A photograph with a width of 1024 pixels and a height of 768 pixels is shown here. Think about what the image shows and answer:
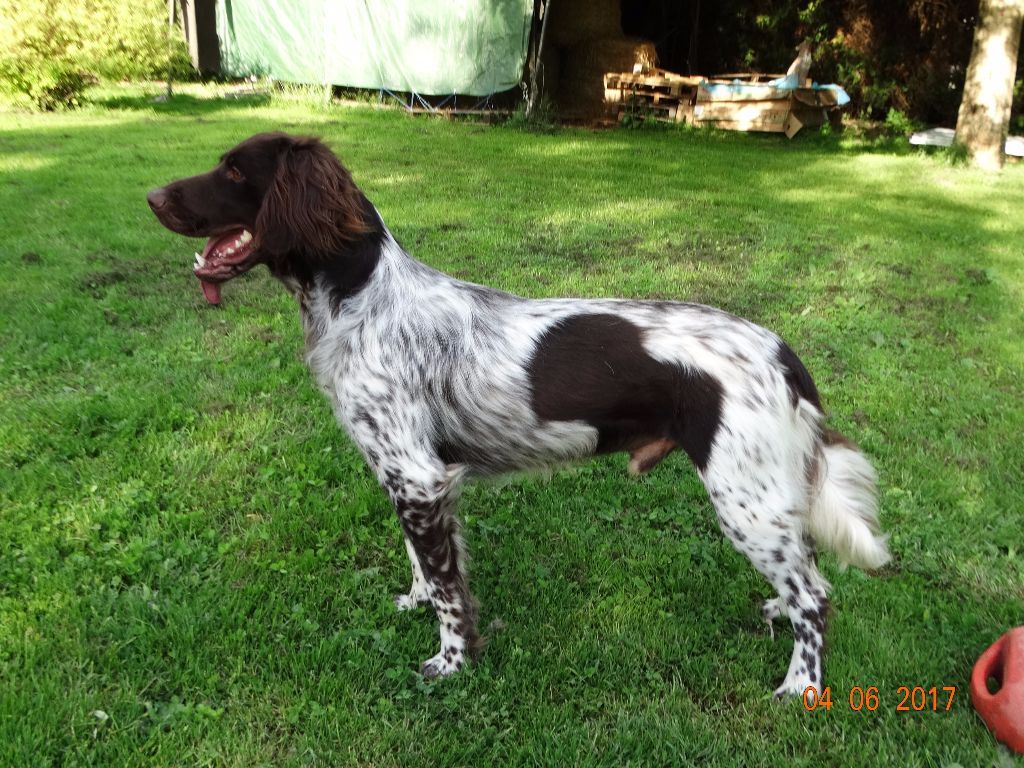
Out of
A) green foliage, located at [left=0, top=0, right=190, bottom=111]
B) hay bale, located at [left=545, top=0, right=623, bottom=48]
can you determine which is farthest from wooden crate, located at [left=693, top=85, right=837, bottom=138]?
green foliage, located at [left=0, top=0, right=190, bottom=111]

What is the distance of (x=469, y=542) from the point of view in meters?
3.52

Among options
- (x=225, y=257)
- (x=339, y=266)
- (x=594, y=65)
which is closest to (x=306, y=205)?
(x=339, y=266)

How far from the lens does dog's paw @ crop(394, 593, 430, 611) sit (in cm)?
314

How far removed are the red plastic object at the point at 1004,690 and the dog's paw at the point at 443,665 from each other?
5.83ft

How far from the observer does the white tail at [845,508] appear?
271cm

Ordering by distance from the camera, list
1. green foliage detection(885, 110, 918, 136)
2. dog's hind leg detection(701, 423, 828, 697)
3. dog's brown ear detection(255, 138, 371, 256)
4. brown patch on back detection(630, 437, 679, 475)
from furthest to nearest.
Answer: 1. green foliage detection(885, 110, 918, 136)
2. brown patch on back detection(630, 437, 679, 475)
3. dog's brown ear detection(255, 138, 371, 256)
4. dog's hind leg detection(701, 423, 828, 697)

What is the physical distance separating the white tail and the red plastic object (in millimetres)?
445

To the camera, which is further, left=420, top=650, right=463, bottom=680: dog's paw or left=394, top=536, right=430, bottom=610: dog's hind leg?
left=394, top=536, right=430, bottom=610: dog's hind leg

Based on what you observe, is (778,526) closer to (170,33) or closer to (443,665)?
(443,665)

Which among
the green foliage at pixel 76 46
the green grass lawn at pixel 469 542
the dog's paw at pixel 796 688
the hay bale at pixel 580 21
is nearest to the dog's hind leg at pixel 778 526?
the dog's paw at pixel 796 688

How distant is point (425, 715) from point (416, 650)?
1.13 feet

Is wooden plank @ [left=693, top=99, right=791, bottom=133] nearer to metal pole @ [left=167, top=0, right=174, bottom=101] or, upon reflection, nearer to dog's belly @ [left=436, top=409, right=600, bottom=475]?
metal pole @ [left=167, top=0, right=174, bottom=101]

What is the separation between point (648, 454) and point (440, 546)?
837mm

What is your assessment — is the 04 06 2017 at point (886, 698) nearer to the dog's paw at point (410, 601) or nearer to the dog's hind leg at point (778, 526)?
the dog's hind leg at point (778, 526)
